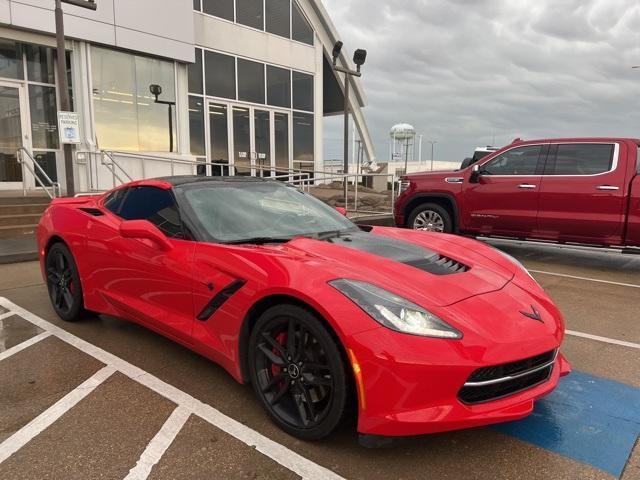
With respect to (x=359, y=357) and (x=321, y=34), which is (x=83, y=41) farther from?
(x=359, y=357)

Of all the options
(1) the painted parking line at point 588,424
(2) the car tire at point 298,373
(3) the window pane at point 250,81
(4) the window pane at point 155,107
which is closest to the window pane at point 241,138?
(3) the window pane at point 250,81

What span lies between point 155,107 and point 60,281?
10087mm

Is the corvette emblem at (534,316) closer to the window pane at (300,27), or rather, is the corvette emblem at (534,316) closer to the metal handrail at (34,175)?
the metal handrail at (34,175)

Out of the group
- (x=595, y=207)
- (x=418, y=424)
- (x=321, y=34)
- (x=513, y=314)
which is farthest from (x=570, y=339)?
(x=321, y=34)

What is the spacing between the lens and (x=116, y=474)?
7.64 feet

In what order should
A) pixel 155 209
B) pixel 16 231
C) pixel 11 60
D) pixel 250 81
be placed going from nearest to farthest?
pixel 155 209, pixel 16 231, pixel 11 60, pixel 250 81

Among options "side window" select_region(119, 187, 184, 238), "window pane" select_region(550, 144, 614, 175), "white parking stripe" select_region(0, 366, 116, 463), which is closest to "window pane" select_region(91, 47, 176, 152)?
"side window" select_region(119, 187, 184, 238)

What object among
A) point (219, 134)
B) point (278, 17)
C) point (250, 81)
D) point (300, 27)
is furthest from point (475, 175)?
point (300, 27)

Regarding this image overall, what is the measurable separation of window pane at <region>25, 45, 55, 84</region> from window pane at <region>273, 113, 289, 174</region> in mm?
8059

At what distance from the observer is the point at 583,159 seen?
7137 mm

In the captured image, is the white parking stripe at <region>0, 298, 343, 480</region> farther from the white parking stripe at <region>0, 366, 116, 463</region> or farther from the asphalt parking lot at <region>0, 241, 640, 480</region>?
the white parking stripe at <region>0, 366, 116, 463</region>

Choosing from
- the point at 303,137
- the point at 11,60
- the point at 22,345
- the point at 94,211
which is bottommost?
the point at 22,345

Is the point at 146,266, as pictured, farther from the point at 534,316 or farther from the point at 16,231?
the point at 16,231

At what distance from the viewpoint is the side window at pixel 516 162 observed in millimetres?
7531
